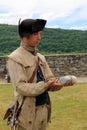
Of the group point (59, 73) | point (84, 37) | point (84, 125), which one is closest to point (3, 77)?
point (59, 73)

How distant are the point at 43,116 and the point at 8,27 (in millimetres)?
31524

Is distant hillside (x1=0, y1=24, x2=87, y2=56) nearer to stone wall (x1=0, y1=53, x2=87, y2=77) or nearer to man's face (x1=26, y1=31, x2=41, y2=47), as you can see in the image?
stone wall (x1=0, y1=53, x2=87, y2=77)

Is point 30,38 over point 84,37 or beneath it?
over

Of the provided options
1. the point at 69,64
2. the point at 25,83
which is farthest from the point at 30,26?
the point at 69,64

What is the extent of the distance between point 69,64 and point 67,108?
30.9 ft

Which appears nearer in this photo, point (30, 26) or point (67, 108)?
point (30, 26)

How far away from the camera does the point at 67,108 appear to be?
33.4 ft

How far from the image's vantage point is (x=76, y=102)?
11.1 meters

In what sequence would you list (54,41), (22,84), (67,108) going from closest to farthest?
(22,84) → (67,108) → (54,41)

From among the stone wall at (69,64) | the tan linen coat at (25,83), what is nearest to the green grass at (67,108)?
the tan linen coat at (25,83)

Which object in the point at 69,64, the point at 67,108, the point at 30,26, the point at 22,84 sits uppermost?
the point at 30,26

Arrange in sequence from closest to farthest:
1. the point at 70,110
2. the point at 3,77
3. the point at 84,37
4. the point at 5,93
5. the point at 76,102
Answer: the point at 70,110, the point at 76,102, the point at 5,93, the point at 3,77, the point at 84,37

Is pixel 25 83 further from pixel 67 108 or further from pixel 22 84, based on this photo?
pixel 67 108

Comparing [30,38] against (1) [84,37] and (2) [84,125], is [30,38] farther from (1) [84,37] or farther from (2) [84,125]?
(1) [84,37]
